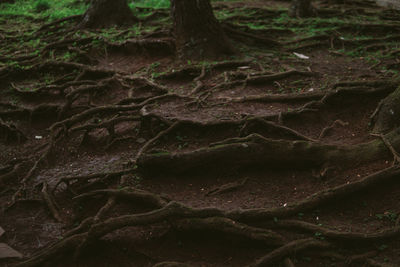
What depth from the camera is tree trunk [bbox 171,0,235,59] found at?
8422mm

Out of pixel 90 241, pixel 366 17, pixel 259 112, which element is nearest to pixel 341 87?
pixel 259 112

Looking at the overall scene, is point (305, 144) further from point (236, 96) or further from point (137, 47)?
point (137, 47)

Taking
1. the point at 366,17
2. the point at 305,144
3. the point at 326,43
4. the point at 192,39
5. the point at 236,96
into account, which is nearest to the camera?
the point at 305,144

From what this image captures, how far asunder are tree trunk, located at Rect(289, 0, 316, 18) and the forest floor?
135 cm

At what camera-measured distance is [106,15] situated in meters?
11.9

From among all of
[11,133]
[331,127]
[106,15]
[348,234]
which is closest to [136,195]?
[348,234]

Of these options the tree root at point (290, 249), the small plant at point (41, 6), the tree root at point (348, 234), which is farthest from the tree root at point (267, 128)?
the small plant at point (41, 6)

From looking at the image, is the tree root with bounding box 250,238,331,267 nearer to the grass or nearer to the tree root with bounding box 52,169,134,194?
the tree root with bounding box 52,169,134,194

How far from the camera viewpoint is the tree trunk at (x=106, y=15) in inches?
464

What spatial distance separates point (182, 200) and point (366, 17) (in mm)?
8865

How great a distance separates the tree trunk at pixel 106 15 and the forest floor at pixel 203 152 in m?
1.02

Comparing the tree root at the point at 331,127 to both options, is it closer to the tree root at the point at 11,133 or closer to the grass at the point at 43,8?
the tree root at the point at 11,133

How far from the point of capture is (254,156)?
5234 mm

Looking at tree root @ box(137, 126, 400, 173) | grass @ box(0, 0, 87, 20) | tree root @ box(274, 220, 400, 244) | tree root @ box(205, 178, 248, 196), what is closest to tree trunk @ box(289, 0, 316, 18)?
grass @ box(0, 0, 87, 20)
